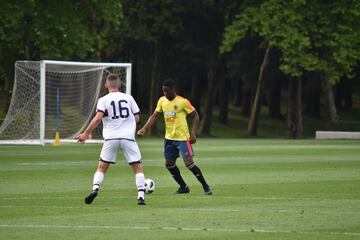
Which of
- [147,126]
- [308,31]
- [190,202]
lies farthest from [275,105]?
[190,202]

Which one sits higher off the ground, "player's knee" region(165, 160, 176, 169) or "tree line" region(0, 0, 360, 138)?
"tree line" region(0, 0, 360, 138)

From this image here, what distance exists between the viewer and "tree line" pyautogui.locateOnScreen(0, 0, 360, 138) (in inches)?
2116

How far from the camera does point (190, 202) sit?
1844 cm

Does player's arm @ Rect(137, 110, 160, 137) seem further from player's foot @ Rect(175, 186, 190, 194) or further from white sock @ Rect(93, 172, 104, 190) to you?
white sock @ Rect(93, 172, 104, 190)

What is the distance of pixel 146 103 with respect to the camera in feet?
249

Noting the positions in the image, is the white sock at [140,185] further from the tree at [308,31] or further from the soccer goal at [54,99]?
the tree at [308,31]

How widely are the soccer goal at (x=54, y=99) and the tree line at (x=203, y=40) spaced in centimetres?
544

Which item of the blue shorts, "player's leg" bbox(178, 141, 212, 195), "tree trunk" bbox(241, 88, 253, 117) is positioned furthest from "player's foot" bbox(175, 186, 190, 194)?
"tree trunk" bbox(241, 88, 253, 117)

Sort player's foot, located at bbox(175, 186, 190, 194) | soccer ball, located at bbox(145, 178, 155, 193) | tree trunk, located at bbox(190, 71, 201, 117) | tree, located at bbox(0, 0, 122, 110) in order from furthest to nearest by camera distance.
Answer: tree trunk, located at bbox(190, 71, 201, 117) → tree, located at bbox(0, 0, 122, 110) → player's foot, located at bbox(175, 186, 190, 194) → soccer ball, located at bbox(145, 178, 155, 193)

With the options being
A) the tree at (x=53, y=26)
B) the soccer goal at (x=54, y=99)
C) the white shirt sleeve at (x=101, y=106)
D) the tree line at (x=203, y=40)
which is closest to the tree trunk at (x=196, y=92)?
the tree line at (x=203, y=40)

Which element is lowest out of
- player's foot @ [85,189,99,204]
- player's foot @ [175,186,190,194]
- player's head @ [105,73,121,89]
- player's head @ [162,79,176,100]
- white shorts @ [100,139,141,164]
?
player's foot @ [175,186,190,194]

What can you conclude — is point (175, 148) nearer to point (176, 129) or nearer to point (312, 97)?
point (176, 129)

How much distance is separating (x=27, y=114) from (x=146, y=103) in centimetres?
3258

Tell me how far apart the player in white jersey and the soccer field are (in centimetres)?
49
